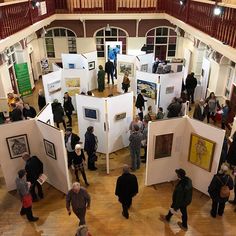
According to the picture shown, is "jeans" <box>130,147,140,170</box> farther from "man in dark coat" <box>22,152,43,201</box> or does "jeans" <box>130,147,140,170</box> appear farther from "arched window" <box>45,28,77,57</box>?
"arched window" <box>45,28,77,57</box>

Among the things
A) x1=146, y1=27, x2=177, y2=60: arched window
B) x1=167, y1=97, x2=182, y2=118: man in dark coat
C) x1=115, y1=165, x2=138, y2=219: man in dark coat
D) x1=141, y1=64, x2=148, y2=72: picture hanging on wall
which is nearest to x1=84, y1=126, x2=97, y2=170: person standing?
x1=115, y1=165, x2=138, y2=219: man in dark coat

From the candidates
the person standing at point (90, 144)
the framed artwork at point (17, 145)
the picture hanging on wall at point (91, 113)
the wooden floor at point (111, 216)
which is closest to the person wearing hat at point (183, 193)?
the wooden floor at point (111, 216)

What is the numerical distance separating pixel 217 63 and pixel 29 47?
9.53m

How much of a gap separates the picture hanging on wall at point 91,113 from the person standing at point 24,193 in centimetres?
287

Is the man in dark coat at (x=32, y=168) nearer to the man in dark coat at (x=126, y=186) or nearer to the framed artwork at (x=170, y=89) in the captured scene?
the man in dark coat at (x=126, y=186)

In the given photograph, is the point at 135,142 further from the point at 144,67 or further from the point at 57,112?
the point at 144,67

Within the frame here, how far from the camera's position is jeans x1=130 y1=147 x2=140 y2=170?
→ 740 cm

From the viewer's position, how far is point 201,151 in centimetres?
648

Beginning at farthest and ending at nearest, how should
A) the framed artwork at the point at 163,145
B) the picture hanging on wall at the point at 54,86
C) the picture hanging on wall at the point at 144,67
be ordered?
the picture hanging on wall at the point at 144,67 < the picture hanging on wall at the point at 54,86 < the framed artwork at the point at 163,145

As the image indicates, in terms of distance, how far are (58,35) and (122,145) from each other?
33.2 feet

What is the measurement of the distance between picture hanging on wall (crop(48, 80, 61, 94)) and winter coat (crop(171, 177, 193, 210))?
21.1 ft

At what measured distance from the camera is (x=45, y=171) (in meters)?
7.26

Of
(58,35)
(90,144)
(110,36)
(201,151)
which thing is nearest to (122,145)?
(90,144)

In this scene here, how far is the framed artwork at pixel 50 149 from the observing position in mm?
6453
